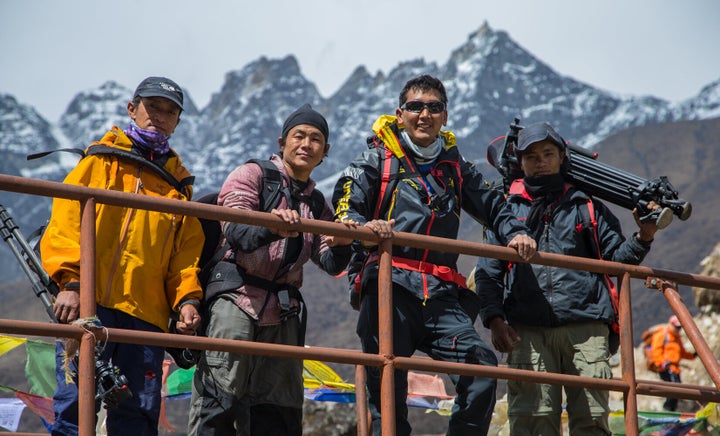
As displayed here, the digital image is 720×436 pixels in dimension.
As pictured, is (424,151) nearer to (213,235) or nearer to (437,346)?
(437,346)

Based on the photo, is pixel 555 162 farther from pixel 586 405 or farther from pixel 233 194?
pixel 233 194

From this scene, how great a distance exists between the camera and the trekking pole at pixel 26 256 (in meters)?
5.43

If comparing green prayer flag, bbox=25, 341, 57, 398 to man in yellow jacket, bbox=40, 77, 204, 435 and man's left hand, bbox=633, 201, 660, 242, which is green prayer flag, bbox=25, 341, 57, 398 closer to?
man in yellow jacket, bbox=40, 77, 204, 435

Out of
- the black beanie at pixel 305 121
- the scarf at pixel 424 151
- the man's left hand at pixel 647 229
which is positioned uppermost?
the black beanie at pixel 305 121

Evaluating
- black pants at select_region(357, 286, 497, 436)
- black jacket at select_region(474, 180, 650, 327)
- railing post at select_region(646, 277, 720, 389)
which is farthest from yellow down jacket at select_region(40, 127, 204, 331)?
railing post at select_region(646, 277, 720, 389)

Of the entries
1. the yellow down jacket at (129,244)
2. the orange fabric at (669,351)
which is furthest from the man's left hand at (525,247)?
the orange fabric at (669,351)

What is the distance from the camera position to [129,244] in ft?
17.4

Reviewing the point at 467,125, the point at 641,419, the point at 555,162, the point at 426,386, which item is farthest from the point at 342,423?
the point at 467,125

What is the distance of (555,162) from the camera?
20.8 feet

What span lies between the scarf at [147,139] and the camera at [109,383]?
119 cm

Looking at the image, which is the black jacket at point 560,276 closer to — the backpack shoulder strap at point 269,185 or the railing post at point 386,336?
the railing post at point 386,336

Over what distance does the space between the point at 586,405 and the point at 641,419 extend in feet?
15.0

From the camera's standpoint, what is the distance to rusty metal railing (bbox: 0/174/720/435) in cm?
461

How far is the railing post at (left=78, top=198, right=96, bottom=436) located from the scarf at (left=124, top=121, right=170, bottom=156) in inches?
32.0
